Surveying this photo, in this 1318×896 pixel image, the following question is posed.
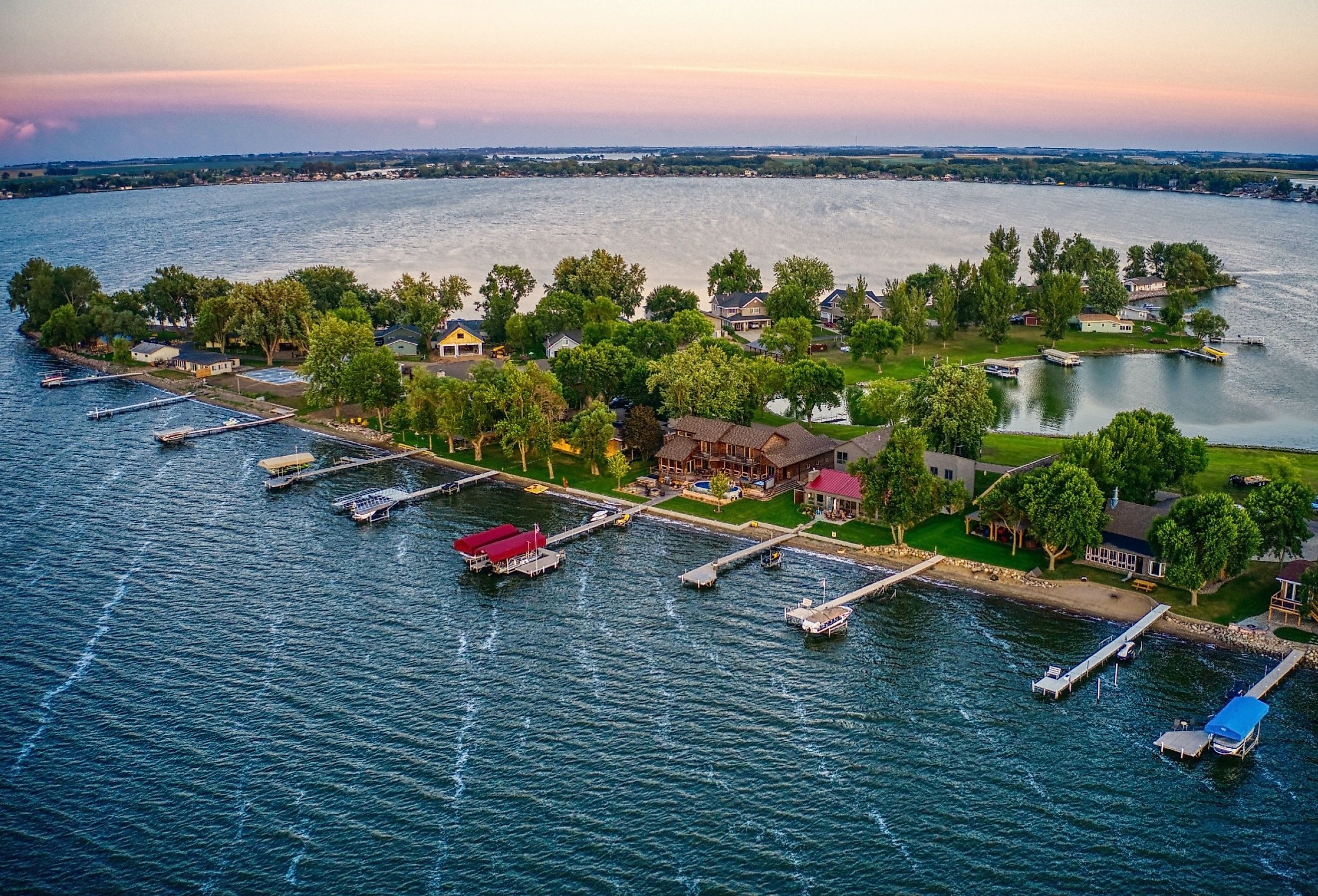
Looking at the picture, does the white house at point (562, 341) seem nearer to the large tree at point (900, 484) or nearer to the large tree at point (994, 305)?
the large tree at point (994, 305)

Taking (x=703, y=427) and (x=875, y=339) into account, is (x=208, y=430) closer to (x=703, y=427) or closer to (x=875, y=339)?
(x=703, y=427)

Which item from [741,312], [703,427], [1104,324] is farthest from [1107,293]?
[703,427]

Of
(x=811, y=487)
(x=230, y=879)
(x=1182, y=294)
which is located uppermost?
(x=1182, y=294)

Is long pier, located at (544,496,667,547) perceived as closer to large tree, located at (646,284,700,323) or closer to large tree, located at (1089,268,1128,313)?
large tree, located at (646,284,700,323)

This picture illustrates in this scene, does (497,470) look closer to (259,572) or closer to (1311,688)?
(259,572)

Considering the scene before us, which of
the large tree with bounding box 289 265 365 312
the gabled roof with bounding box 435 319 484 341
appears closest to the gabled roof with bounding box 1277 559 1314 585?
the gabled roof with bounding box 435 319 484 341

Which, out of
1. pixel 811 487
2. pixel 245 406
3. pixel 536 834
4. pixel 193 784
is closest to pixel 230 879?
pixel 193 784
